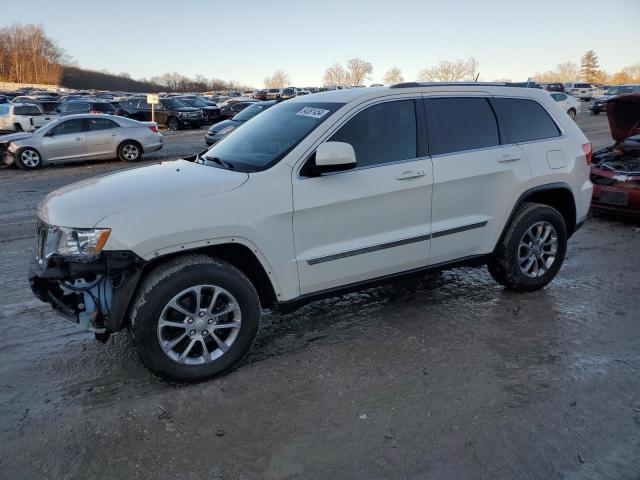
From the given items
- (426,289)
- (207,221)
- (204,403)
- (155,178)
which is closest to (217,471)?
(204,403)

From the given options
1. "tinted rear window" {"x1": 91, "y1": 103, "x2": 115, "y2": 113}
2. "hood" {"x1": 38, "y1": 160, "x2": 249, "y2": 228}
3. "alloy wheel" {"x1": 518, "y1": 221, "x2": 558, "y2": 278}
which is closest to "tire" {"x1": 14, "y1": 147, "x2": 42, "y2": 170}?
"tinted rear window" {"x1": 91, "y1": 103, "x2": 115, "y2": 113}

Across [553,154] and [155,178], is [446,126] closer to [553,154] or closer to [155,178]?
[553,154]

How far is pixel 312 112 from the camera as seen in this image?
392cm


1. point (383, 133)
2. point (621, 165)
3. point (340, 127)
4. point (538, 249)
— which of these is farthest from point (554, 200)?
point (621, 165)

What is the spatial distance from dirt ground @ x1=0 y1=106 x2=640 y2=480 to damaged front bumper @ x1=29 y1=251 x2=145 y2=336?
1.62 feet

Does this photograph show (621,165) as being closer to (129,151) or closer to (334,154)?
(334,154)

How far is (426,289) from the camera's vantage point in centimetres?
482

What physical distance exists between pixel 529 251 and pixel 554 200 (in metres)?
0.64

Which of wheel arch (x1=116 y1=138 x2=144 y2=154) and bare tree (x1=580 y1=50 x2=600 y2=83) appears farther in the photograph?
bare tree (x1=580 y1=50 x2=600 y2=83)

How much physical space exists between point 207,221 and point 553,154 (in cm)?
323

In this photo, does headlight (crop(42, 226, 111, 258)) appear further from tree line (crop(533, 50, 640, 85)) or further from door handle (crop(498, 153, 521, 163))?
tree line (crop(533, 50, 640, 85))

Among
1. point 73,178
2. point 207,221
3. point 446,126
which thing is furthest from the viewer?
point 73,178

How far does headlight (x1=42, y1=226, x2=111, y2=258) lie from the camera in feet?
9.64

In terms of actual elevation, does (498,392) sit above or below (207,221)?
below
